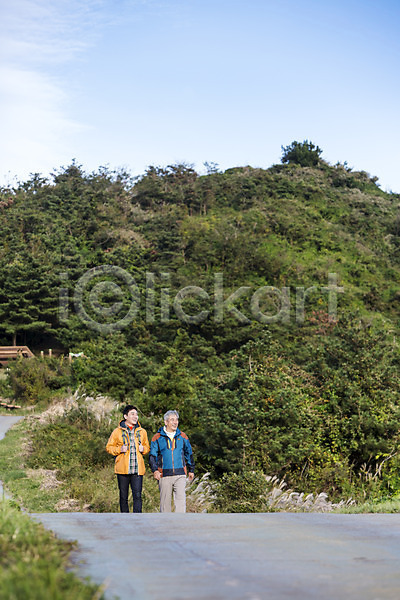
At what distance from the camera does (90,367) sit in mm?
23406

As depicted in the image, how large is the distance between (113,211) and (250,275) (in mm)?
16287

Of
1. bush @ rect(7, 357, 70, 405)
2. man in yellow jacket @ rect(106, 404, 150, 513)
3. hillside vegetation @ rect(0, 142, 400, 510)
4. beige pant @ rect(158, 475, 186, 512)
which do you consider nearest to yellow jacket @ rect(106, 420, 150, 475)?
man in yellow jacket @ rect(106, 404, 150, 513)

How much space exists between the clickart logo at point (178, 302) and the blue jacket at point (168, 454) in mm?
26638

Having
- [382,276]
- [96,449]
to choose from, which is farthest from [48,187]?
[96,449]

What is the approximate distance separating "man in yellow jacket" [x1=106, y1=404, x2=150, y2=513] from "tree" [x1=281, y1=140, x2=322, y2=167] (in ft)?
226

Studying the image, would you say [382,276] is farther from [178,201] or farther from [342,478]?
[342,478]

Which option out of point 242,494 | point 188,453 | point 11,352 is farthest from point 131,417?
point 11,352

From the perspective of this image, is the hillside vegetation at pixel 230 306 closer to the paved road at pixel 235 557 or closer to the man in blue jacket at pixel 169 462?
the man in blue jacket at pixel 169 462

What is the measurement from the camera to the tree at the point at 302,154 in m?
74.2

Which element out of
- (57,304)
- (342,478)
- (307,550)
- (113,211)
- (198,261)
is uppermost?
(113,211)

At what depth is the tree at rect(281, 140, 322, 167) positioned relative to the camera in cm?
7425

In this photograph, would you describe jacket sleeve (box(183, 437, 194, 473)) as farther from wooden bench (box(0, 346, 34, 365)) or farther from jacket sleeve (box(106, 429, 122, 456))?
wooden bench (box(0, 346, 34, 365))

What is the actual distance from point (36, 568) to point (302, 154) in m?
74.7

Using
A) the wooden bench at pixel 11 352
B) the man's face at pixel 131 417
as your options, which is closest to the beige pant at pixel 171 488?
the man's face at pixel 131 417
